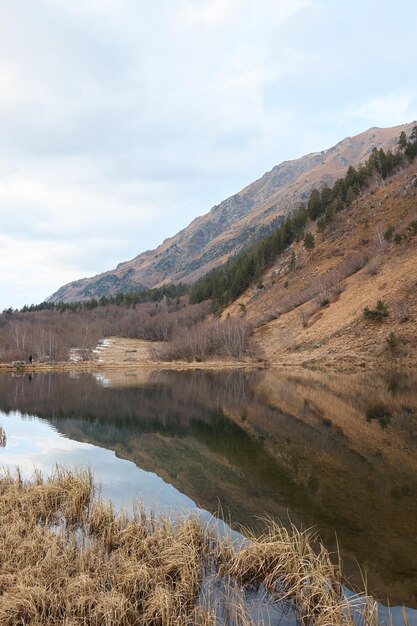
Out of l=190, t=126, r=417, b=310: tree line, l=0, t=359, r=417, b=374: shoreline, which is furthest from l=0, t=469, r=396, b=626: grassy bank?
l=190, t=126, r=417, b=310: tree line

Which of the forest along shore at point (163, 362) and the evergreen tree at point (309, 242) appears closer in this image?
the forest along shore at point (163, 362)

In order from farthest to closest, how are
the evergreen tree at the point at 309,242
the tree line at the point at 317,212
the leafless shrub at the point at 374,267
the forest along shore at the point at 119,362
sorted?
1. the tree line at the point at 317,212
2. the evergreen tree at the point at 309,242
3. the forest along shore at the point at 119,362
4. the leafless shrub at the point at 374,267

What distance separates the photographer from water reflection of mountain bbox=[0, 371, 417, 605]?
12367mm

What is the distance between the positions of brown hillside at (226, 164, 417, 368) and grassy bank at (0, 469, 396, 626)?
57776 mm

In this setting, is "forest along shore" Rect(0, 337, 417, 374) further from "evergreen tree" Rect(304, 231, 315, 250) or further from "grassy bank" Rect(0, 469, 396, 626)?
"grassy bank" Rect(0, 469, 396, 626)

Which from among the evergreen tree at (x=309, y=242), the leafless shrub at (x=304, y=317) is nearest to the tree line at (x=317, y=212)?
the evergreen tree at (x=309, y=242)

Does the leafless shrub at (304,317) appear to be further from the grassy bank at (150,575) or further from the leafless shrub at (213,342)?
the grassy bank at (150,575)

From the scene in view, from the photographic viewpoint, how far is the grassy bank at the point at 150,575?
747 centimetres

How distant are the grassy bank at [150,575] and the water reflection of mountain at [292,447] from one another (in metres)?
2.11

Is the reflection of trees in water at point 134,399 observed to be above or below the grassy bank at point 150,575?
below

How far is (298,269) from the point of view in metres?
114

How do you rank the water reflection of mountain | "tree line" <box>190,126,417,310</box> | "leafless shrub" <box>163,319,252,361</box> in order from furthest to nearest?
"tree line" <box>190,126,417,310</box>
"leafless shrub" <box>163,319,252,361</box>
the water reflection of mountain

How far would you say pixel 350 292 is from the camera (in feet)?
278

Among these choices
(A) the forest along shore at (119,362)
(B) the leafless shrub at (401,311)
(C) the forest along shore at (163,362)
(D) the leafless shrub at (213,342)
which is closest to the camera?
(C) the forest along shore at (163,362)
